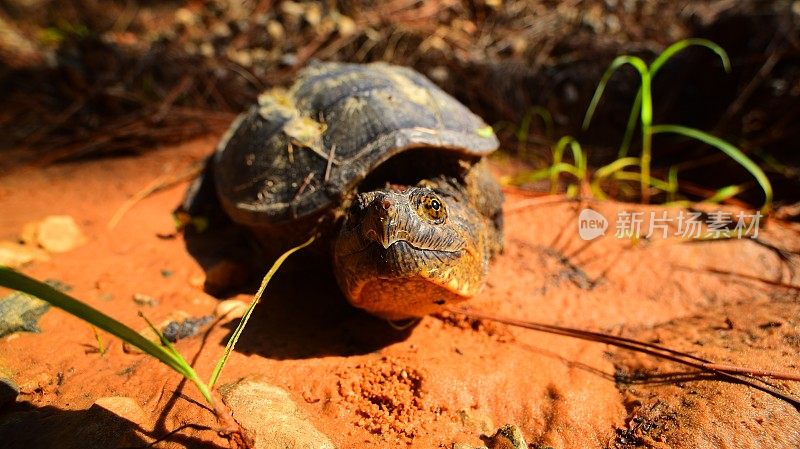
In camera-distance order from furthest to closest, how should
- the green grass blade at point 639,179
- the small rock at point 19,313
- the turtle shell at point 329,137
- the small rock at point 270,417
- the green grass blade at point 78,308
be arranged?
the green grass blade at point 639,179, the turtle shell at point 329,137, the small rock at point 19,313, the small rock at point 270,417, the green grass blade at point 78,308

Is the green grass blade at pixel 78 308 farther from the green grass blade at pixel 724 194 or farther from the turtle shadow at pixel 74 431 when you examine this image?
the green grass blade at pixel 724 194

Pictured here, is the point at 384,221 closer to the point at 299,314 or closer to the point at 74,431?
the point at 299,314

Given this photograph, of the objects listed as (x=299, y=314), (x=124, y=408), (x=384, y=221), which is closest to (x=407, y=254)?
(x=384, y=221)

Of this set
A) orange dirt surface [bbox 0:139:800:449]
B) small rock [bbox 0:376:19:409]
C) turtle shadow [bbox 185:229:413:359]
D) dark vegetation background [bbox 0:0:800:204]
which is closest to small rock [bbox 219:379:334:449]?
orange dirt surface [bbox 0:139:800:449]

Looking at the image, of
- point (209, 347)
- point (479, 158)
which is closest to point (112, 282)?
point (209, 347)

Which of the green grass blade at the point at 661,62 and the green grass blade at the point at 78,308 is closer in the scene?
the green grass blade at the point at 78,308

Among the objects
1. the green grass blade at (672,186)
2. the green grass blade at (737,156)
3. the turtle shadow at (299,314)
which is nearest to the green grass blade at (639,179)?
the green grass blade at (672,186)

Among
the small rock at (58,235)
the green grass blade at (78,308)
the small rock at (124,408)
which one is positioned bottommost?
the small rock at (124,408)
